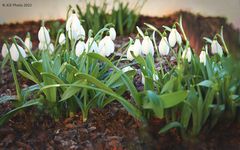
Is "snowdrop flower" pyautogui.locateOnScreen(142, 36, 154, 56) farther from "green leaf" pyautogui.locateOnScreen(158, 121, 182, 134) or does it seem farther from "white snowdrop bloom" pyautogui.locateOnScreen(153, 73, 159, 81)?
"green leaf" pyautogui.locateOnScreen(158, 121, 182, 134)

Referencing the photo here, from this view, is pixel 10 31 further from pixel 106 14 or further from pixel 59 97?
pixel 106 14

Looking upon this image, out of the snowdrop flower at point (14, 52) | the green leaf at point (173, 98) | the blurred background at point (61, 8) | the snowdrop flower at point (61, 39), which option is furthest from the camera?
the snowdrop flower at point (61, 39)

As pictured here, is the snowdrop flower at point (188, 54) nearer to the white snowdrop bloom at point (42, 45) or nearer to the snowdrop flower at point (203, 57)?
the snowdrop flower at point (203, 57)

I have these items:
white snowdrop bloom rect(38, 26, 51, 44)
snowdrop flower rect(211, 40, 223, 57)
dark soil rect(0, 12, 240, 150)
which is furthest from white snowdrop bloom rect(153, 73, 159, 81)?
white snowdrop bloom rect(38, 26, 51, 44)

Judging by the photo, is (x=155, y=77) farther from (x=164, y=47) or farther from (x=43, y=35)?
(x=43, y=35)

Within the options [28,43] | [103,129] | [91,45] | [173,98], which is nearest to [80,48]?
[91,45]

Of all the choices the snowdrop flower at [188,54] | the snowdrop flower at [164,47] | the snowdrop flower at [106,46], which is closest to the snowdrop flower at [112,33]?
the snowdrop flower at [106,46]
